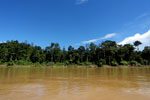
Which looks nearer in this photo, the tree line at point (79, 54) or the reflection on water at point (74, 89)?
the reflection on water at point (74, 89)

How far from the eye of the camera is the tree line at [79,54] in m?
49.3

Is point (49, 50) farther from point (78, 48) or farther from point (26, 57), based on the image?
point (78, 48)

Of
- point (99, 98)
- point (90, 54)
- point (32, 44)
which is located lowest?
point (99, 98)

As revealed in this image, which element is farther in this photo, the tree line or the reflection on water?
the tree line

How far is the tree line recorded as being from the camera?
49.3 m

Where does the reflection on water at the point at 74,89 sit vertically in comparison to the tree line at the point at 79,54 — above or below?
below

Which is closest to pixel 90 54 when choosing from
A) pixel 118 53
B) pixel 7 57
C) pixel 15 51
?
pixel 118 53

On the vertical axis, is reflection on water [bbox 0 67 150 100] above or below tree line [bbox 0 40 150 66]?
below

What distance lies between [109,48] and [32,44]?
4433cm

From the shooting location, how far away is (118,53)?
51688 mm

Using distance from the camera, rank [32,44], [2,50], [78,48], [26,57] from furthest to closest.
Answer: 1. [32,44]
2. [78,48]
3. [26,57]
4. [2,50]

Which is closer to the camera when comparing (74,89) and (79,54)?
(74,89)

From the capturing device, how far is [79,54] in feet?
188

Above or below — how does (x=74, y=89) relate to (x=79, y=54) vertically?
below
